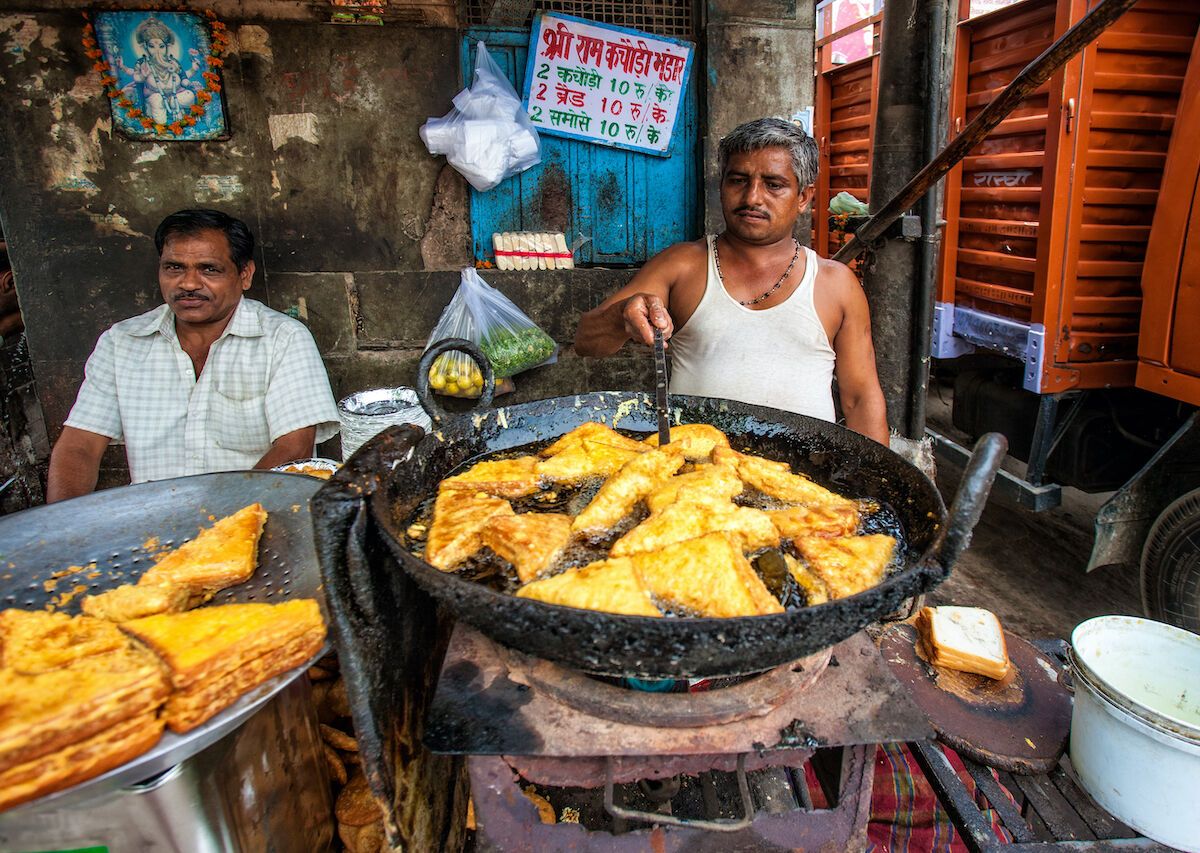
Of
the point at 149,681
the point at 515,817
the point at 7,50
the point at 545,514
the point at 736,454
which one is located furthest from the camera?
the point at 7,50

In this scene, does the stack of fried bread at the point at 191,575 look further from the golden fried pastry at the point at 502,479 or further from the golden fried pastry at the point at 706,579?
the golden fried pastry at the point at 706,579

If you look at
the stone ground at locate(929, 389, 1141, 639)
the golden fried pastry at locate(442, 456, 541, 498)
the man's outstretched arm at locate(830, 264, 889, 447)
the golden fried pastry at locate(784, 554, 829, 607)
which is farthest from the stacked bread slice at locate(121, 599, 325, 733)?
the stone ground at locate(929, 389, 1141, 639)

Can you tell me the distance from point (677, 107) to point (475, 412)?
151 inches

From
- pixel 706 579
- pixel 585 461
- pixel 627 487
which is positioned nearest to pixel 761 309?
pixel 585 461

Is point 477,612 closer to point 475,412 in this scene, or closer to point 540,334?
point 475,412

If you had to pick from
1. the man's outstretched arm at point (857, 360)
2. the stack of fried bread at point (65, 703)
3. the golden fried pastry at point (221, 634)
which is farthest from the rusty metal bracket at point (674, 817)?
the man's outstretched arm at point (857, 360)

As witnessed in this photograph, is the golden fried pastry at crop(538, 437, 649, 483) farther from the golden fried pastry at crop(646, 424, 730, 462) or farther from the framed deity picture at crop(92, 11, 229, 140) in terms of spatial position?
the framed deity picture at crop(92, 11, 229, 140)

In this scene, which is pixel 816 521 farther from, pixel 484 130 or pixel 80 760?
pixel 484 130

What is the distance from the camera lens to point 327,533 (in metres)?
1.45

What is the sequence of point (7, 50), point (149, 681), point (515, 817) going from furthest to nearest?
point (7, 50)
point (515, 817)
point (149, 681)

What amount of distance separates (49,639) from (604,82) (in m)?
4.93

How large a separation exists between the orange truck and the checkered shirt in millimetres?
4903

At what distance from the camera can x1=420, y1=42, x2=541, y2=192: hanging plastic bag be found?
16.0 feet

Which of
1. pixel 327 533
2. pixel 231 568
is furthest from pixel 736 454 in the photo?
pixel 231 568
